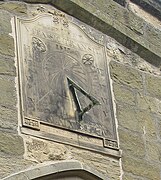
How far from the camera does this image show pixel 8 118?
307 centimetres

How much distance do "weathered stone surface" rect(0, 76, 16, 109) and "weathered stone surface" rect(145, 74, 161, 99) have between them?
92 cm

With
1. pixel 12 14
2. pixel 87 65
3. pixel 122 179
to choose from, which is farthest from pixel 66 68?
pixel 122 179

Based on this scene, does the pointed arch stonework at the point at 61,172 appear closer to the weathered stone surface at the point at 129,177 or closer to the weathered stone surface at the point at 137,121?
the weathered stone surface at the point at 129,177

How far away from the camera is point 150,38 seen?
4008 millimetres

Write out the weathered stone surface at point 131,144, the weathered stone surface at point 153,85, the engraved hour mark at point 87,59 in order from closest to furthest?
the weathered stone surface at point 131,144
the engraved hour mark at point 87,59
the weathered stone surface at point 153,85

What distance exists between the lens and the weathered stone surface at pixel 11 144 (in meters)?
2.96

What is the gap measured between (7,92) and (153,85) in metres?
1.02

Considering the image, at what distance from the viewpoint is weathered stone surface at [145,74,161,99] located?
3.81 m

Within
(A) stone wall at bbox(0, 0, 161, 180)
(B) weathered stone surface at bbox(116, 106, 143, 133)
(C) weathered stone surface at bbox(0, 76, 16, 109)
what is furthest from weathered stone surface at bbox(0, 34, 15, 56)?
(B) weathered stone surface at bbox(116, 106, 143, 133)

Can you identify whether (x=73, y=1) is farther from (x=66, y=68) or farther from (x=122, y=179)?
(x=122, y=179)

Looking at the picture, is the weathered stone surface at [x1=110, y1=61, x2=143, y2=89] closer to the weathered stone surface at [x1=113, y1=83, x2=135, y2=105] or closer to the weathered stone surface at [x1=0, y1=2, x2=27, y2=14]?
the weathered stone surface at [x1=113, y1=83, x2=135, y2=105]

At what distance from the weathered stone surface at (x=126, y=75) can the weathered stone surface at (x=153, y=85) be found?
0.19 ft

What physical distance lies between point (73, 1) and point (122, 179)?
100cm

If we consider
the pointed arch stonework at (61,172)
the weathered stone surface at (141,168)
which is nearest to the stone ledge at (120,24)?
the weathered stone surface at (141,168)
